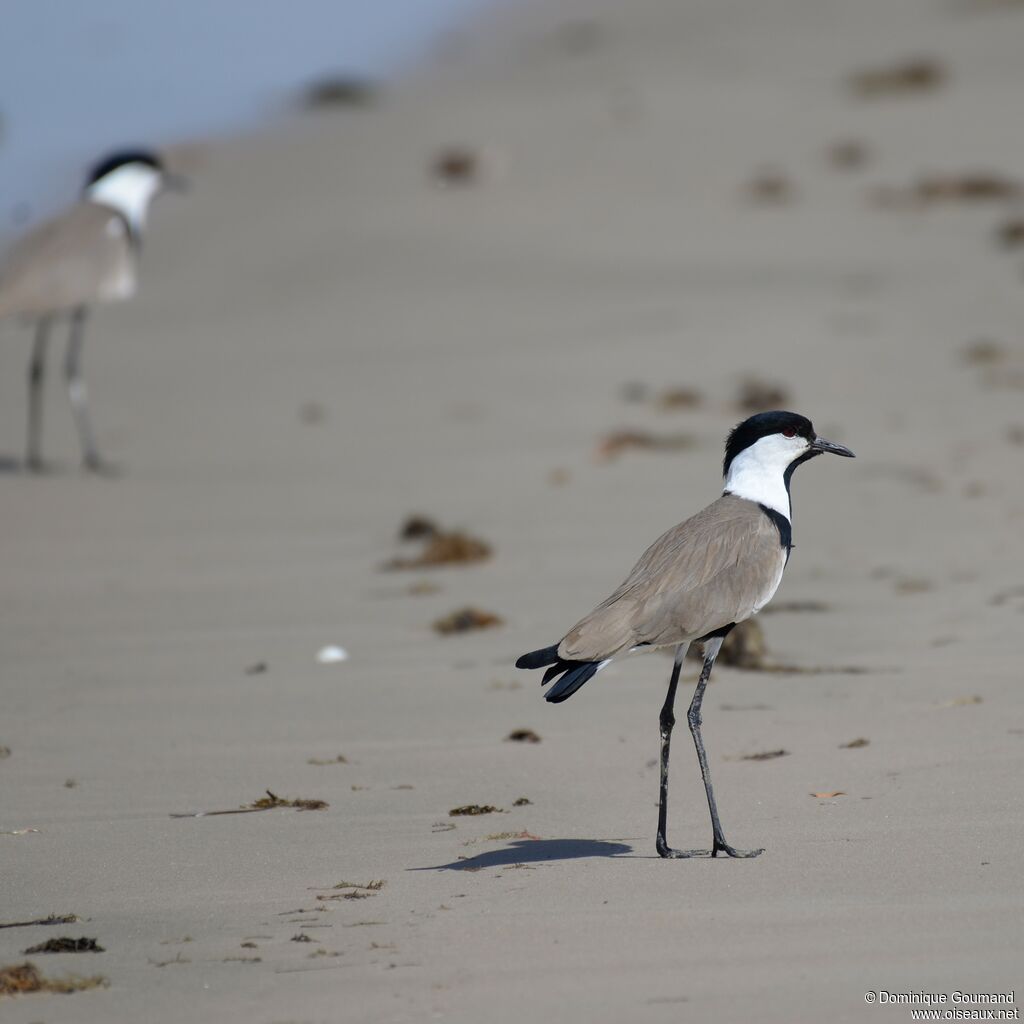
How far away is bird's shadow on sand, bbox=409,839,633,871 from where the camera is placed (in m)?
5.62

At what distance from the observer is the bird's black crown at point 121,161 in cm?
1535

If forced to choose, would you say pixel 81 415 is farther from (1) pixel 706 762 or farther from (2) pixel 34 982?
(2) pixel 34 982

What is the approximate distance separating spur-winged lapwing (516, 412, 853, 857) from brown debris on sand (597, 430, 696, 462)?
5528 millimetres

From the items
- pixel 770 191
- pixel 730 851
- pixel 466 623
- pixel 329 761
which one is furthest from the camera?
pixel 770 191

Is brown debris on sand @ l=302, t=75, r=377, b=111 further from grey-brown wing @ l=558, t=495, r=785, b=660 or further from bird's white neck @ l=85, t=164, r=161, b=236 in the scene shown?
grey-brown wing @ l=558, t=495, r=785, b=660

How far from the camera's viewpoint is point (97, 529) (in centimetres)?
1180

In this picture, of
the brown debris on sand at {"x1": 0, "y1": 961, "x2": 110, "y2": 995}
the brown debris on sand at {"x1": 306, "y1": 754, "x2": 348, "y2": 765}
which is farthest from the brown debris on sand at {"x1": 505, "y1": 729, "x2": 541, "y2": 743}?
the brown debris on sand at {"x1": 0, "y1": 961, "x2": 110, "y2": 995}

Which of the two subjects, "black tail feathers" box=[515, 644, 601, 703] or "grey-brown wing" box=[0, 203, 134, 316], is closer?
"black tail feathers" box=[515, 644, 601, 703]

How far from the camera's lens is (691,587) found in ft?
20.0

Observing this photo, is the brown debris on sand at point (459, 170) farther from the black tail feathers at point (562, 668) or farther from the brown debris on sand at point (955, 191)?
the black tail feathers at point (562, 668)

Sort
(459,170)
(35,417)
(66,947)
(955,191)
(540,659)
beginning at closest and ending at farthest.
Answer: (66,947), (540,659), (35,417), (955,191), (459,170)

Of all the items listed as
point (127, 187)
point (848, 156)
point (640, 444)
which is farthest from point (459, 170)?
point (640, 444)

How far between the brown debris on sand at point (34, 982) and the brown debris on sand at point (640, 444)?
7980 mm

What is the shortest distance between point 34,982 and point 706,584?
2605mm
